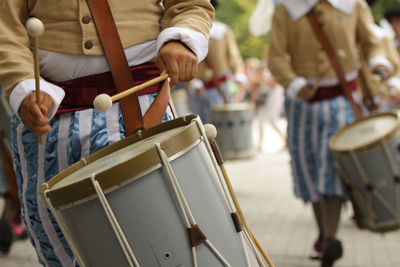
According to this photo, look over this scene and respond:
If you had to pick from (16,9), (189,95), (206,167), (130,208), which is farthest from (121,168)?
(189,95)

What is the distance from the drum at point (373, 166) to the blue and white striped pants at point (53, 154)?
183 cm

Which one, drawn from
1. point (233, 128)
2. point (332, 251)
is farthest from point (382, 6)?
point (332, 251)

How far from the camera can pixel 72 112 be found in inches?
89.9

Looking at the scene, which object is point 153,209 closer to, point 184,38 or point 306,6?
point 184,38

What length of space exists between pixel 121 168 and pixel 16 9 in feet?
2.59

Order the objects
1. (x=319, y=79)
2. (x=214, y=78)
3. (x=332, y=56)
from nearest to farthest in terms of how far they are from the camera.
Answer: (x=332, y=56) < (x=319, y=79) < (x=214, y=78)

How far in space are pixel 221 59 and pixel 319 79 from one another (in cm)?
422

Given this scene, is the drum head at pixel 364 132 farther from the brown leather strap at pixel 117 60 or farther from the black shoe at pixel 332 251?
the brown leather strap at pixel 117 60

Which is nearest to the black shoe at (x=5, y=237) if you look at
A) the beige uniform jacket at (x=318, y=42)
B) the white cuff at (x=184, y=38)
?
the beige uniform jacket at (x=318, y=42)

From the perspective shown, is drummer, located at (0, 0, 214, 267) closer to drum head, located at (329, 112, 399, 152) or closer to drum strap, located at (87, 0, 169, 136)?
drum strap, located at (87, 0, 169, 136)

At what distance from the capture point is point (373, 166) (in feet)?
12.9

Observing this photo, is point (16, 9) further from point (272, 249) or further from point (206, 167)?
point (272, 249)

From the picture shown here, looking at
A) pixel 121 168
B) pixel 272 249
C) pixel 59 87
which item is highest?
pixel 59 87

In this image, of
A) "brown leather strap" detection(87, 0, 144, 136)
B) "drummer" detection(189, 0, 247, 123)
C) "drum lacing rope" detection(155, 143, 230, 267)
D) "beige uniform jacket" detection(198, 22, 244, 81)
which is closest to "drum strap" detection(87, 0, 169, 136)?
"brown leather strap" detection(87, 0, 144, 136)
